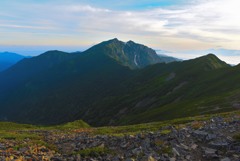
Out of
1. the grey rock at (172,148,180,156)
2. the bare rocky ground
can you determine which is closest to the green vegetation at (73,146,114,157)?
the bare rocky ground

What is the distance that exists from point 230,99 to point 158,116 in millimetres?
25519

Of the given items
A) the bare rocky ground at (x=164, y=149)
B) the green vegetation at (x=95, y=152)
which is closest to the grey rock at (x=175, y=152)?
the bare rocky ground at (x=164, y=149)

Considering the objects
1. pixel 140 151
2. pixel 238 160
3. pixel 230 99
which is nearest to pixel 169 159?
pixel 140 151

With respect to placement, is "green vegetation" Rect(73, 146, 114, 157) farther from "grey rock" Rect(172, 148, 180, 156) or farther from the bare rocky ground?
"grey rock" Rect(172, 148, 180, 156)

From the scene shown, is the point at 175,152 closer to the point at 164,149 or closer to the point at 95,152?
the point at 164,149

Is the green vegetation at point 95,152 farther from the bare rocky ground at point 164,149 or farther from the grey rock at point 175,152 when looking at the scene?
the grey rock at point 175,152

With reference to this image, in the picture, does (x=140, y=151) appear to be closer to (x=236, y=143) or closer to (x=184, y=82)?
(x=236, y=143)

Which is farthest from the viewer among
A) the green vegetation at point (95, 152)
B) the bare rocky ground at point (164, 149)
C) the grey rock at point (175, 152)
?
the green vegetation at point (95, 152)

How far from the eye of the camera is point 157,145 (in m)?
19.4

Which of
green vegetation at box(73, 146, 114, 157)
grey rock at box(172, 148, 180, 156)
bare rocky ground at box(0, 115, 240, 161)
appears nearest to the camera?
bare rocky ground at box(0, 115, 240, 161)

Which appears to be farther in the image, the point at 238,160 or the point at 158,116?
the point at 158,116

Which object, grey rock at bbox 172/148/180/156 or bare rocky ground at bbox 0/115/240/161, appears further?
grey rock at bbox 172/148/180/156

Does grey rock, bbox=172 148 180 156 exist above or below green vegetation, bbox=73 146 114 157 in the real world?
above

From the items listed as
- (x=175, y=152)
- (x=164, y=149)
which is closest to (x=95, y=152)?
(x=164, y=149)
